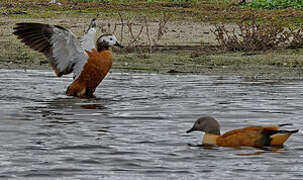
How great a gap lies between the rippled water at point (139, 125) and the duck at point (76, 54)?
0.32m

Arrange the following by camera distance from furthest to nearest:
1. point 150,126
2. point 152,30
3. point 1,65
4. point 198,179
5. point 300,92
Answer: point 152,30, point 1,65, point 300,92, point 150,126, point 198,179

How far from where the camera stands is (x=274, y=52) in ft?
58.5

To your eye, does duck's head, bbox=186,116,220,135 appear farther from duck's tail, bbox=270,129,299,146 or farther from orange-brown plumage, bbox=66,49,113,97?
orange-brown plumage, bbox=66,49,113,97

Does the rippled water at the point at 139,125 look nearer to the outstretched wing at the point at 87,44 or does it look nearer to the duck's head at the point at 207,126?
the duck's head at the point at 207,126

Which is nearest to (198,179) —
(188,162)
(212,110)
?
(188,162)

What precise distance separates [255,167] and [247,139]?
3.15ft

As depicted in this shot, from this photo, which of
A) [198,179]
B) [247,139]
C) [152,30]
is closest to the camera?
[198,179]

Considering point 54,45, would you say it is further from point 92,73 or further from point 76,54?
point 92,73

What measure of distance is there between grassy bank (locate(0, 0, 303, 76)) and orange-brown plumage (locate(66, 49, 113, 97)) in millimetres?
3208

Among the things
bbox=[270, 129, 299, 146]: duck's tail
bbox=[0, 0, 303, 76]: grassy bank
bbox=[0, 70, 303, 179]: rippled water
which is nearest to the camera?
bbox=[0, 70, 303, 179]: rippled water

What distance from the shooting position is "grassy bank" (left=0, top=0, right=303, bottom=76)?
55.4 feet

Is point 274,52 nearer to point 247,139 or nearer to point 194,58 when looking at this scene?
point 194,58

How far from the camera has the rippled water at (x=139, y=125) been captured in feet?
25.8

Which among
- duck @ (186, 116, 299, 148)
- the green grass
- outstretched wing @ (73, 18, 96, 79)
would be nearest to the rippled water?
duck @ (186, 116, 299, 148)
